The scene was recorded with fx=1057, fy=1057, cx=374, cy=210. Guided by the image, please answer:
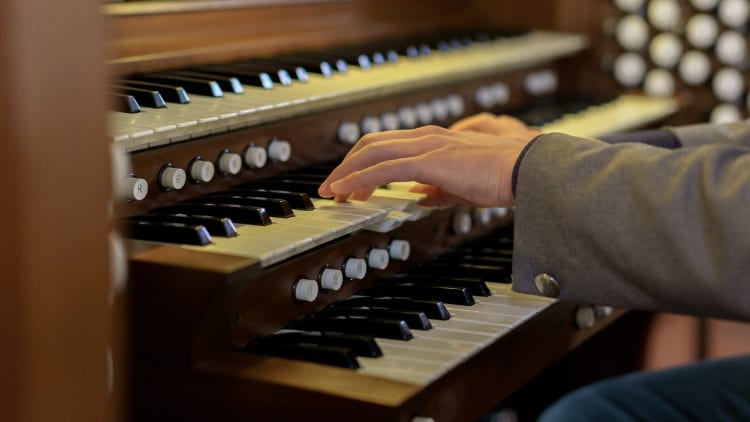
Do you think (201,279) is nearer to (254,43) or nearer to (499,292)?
(499,292)

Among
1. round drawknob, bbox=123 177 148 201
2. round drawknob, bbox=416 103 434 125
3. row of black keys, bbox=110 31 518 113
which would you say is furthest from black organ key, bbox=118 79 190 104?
round drawknob, bbox=416 103 434 125

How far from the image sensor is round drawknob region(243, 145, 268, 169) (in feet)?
6.11

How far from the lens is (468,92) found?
102 inches

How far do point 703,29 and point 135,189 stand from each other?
6.37 ft

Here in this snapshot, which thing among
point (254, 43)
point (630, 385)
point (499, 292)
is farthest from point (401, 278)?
point (254, 43)

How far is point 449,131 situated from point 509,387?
43 cm

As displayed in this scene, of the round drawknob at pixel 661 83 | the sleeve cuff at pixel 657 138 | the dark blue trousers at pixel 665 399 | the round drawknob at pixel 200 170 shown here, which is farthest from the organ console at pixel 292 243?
the round drawknob at pixel 661 83

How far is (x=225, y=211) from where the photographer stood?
163 cm

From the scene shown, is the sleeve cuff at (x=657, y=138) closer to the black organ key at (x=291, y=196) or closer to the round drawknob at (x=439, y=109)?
the round drawknob at (x=439, y=109)

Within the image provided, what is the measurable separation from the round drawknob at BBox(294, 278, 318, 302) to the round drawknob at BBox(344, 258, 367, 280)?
12cm

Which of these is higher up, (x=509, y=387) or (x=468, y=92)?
(x=468, y=92)

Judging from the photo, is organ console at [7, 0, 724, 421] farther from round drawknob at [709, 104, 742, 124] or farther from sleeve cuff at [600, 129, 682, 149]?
round drawknob at [709, 104, 742, 124]

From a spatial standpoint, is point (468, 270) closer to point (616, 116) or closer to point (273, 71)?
point (273, 71)

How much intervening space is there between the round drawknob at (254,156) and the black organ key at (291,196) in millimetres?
101
